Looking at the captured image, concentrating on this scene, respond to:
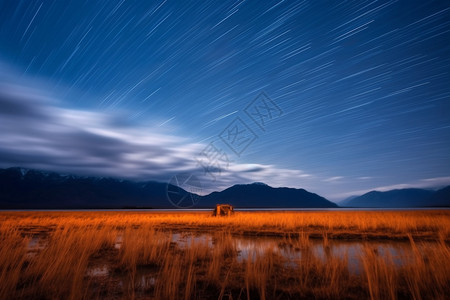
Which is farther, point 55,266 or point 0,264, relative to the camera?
point 0,264

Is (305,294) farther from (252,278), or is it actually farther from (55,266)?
(55,266)

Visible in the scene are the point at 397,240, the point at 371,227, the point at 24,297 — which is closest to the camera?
the point at 24,297

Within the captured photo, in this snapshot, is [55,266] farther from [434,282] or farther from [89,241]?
[434,282]

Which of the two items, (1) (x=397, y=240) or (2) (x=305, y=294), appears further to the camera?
(1) (x=397, y=240)

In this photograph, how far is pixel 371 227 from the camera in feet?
46.1

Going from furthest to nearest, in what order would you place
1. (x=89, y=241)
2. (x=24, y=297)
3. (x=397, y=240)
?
(x=397, y=240) → (x=89, y=241) → (x=24, y=297)

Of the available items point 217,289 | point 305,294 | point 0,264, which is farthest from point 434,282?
point 0,264

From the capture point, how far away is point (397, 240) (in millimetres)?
10414

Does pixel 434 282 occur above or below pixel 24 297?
above

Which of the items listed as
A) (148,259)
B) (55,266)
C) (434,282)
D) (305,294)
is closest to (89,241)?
(148,259)

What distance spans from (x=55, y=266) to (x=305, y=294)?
175 inches

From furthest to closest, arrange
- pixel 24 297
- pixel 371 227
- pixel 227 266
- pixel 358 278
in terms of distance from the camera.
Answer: pixel 371 227
pixel 227 266
pixel 358 278
pixel 24 297

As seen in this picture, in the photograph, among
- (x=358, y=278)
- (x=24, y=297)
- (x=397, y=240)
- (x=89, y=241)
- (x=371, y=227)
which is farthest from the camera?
(x=371, y=227)

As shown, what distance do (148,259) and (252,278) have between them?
123 inches
